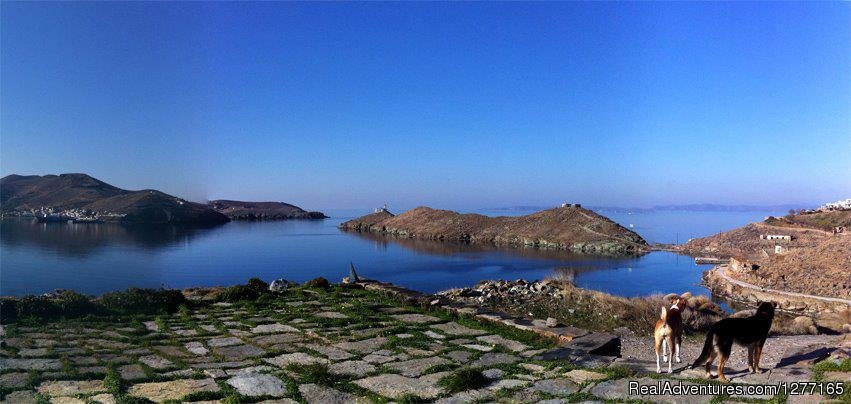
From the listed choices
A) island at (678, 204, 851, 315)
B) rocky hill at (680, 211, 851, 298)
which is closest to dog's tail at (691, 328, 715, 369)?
island at (678, 204, 851, 315)

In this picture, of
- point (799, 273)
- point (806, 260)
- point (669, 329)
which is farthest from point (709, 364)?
point (806, 260)

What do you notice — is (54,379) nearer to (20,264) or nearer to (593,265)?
(20,264)

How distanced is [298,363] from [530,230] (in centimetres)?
6771

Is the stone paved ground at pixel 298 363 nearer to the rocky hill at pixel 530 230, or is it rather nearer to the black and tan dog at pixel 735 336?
the black and tan dog at pixel 735 336

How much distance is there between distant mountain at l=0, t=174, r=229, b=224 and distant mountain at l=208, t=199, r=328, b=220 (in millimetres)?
21240

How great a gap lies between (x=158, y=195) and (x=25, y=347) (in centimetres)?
11881

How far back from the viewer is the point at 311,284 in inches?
627

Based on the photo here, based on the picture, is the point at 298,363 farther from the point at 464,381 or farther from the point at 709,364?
the point at 709,364

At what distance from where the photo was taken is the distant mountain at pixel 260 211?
144 metres

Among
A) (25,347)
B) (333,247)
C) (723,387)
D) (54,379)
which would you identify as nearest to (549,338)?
(723,387)

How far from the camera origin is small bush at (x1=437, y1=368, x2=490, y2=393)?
6.20 meters

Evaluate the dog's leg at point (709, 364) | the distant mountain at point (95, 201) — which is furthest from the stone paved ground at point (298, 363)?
the distant mountain at point (95, 201)

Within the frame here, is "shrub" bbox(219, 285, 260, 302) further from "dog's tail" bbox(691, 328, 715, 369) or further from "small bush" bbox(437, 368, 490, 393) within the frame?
"dog's tail" bbox(691, 328, 715, 369)

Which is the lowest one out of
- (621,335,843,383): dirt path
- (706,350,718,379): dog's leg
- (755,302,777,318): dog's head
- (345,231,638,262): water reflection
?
(345,231,638,262): water reflection
